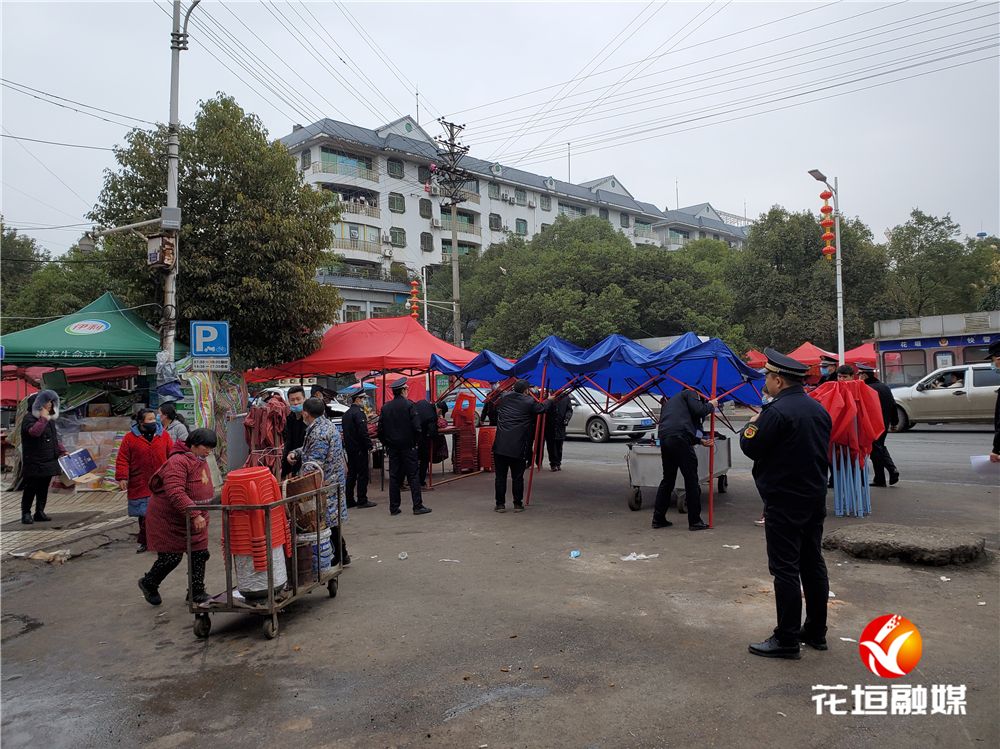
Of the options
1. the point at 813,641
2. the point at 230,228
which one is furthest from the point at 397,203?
the point at 813,641

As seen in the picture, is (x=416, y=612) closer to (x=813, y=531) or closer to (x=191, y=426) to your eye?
(x=813, y=531)

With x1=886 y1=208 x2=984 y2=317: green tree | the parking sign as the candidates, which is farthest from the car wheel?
x1=886 y1=208 x2=984 y2=317: green tree

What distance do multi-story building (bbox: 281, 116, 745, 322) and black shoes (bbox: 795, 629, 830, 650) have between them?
37994mm

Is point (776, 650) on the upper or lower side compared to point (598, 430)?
lower

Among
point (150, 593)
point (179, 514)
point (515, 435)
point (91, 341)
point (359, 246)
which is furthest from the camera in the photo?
point (359, 246)

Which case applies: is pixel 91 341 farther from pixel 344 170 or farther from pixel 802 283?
pixel 344 170

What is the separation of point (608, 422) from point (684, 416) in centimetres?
1108

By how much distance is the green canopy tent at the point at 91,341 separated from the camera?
11.8m

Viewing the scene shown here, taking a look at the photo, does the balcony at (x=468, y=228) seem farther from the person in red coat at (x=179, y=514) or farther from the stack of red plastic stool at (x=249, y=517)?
A: the stack of red plastic stool at (x=249, y=517)

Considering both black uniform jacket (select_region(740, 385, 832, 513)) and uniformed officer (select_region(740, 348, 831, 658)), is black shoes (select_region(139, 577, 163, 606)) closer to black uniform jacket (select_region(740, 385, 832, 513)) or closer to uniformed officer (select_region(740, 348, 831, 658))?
uniformed officer (select_region(740, 348, 831, 658))

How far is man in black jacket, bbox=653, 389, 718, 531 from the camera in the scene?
7.98 metres

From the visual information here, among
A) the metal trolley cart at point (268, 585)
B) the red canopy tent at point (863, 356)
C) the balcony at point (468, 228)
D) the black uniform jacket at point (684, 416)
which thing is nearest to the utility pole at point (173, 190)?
the metal trolley cart at point (268, 585)

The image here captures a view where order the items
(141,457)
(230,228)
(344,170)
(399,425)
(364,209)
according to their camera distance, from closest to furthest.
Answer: (141,457) → (399,425) → (230,228) → (344,170) → (364,209)

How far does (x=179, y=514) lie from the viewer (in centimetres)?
557
